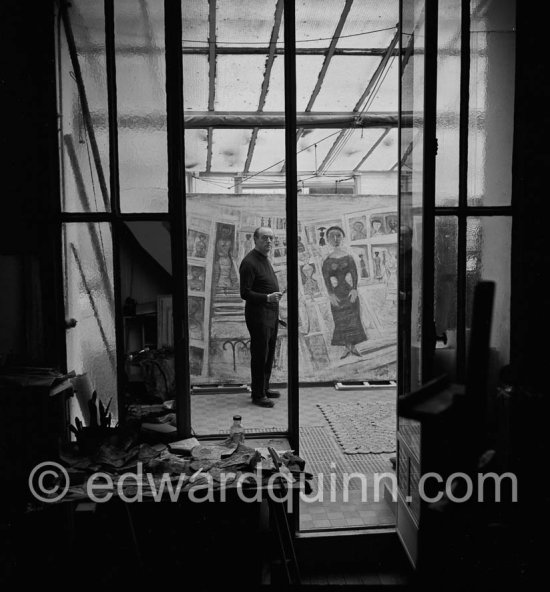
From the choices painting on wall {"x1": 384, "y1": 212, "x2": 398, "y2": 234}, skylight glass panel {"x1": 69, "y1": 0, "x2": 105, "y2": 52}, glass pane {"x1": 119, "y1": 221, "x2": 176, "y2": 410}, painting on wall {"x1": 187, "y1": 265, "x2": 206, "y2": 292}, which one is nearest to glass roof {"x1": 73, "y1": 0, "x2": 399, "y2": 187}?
skylight glass panel {"x1": 69, "y1": 0, "x2": 105, "y2": 52}

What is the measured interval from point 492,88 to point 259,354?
347cm

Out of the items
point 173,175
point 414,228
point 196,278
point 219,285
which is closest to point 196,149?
point 196,278

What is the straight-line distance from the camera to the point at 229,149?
25.2 feet

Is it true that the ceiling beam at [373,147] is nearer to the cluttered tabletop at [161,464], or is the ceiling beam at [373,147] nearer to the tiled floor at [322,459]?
the tiled floor at [322,459]

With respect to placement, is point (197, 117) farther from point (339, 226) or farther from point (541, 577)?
point (541, 577)

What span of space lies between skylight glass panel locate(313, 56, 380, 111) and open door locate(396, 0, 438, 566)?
2186mm

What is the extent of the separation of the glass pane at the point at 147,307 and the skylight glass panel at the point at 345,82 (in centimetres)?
344

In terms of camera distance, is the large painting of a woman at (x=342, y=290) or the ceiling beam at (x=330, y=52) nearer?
the ceiling beam at (x=330, y=52)

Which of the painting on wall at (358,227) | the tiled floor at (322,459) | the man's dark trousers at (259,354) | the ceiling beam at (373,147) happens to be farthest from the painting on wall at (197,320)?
the ceiling beam at (373,147)

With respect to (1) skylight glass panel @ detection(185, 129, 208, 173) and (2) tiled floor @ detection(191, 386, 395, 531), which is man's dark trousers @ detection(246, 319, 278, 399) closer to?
(2) tiled floor @ detection(191, 386, 395, 531)

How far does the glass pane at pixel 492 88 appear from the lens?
320 centimetres

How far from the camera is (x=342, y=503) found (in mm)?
3904

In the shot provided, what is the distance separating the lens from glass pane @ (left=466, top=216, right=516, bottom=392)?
3264mm

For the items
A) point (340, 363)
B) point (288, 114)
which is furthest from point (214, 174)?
point (288, 114)
